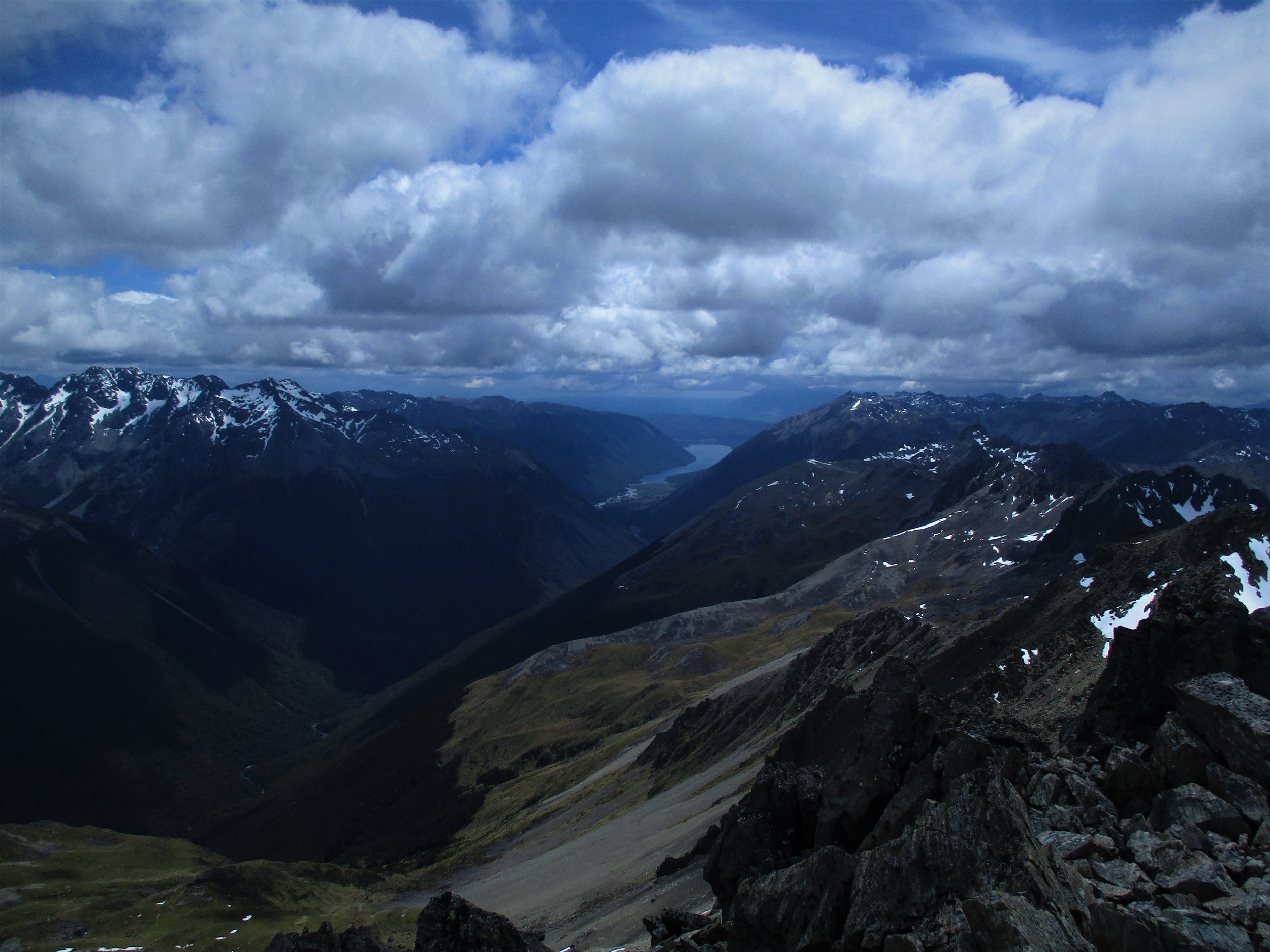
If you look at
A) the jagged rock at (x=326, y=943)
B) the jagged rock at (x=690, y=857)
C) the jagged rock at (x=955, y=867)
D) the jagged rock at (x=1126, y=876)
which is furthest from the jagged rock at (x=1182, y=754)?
the jagged rock at (x=326, y=943)

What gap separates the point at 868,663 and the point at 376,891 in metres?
70.6

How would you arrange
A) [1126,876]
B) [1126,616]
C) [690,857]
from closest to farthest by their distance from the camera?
[1126,876] < [690,857] < [1126,616]

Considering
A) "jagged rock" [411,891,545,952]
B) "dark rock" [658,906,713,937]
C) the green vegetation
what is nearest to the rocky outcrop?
"dark rock" [658,906,713,937]

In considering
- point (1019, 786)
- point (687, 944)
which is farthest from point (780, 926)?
point (1019, 786)

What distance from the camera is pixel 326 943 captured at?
36.4 metres

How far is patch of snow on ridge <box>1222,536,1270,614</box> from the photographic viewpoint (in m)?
59.6

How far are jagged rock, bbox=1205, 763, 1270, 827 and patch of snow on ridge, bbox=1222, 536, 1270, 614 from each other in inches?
1594

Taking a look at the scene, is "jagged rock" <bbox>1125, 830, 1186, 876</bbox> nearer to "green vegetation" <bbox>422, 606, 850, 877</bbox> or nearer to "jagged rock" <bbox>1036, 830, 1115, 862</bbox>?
"jagged rock" <bbox>1036, 830, 1115, 862</bbox>

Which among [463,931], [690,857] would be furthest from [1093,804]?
[690,857]

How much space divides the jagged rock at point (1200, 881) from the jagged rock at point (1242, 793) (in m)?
3.70

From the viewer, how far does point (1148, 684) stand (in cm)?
3497

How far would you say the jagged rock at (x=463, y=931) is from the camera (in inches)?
1232

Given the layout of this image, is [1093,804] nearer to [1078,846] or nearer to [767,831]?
[1078,846]

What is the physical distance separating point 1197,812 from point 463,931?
28221 millimetres
